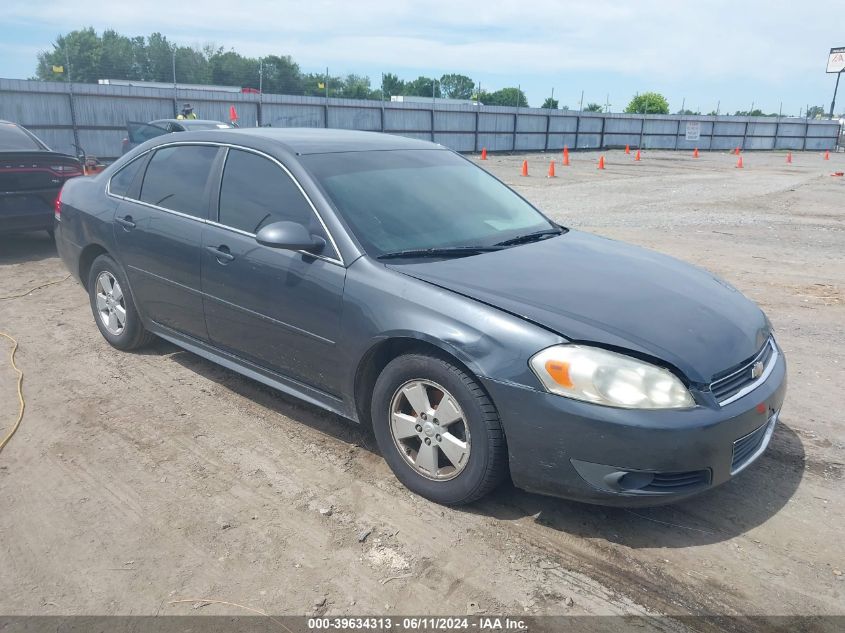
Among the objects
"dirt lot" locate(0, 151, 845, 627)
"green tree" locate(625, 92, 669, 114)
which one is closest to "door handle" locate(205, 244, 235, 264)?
"dirt lot" locate(0, 151, 845, 627)

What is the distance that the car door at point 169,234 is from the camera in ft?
14.5

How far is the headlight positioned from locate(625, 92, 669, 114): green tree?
288 ft

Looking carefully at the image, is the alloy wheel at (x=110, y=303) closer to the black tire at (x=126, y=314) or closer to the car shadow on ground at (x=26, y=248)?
the black tire at (x=126, y=314)

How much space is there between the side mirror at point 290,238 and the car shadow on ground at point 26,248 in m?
6.27

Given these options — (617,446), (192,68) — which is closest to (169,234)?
(617,446)

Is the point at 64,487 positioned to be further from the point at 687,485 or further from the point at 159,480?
the point at 687,485

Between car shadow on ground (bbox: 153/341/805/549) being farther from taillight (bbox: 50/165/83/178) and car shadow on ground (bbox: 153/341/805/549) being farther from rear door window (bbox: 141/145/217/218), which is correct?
taillight (bbox: 50/165/83/178)

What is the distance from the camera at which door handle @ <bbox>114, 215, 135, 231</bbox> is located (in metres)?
4.89

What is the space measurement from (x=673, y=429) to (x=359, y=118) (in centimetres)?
2979

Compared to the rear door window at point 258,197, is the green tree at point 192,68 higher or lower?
higher

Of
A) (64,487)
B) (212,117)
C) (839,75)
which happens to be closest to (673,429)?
(64,487)

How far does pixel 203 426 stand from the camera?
4203mm

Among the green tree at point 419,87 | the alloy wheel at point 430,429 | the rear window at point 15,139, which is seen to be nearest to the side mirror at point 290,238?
the alloy wheel at point 430,429

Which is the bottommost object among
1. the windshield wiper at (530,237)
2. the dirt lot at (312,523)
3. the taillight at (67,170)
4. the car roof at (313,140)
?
the dirt lot at (312,523)
